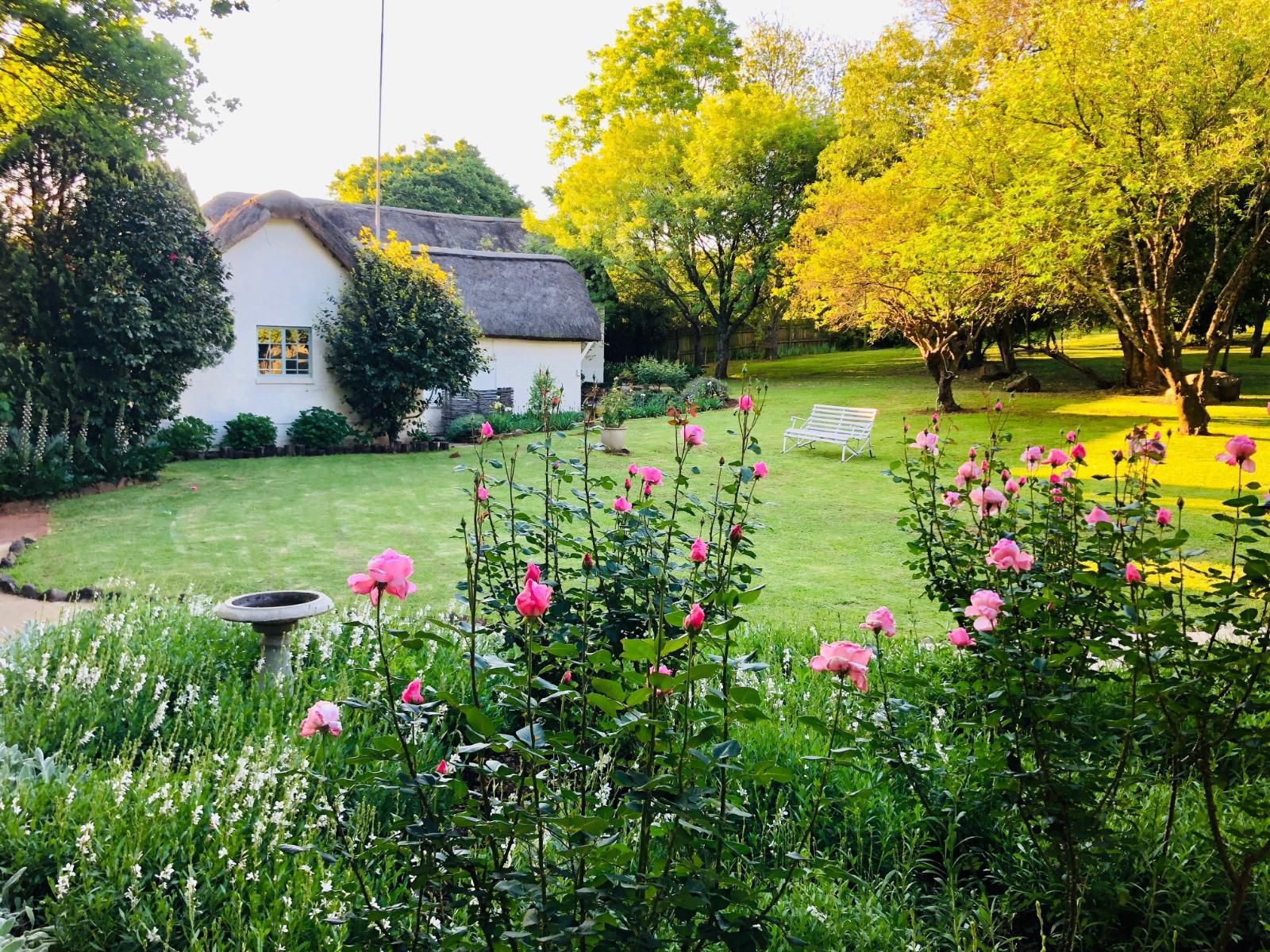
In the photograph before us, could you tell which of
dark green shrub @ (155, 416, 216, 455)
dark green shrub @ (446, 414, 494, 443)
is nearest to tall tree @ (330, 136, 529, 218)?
dark green shrub @ (446, 414, 494, 443)

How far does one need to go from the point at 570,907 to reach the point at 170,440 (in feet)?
43.9

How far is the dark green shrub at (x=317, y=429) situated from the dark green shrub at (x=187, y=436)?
1.39m

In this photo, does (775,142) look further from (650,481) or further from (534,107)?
(650,481)

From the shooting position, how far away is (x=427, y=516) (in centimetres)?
911

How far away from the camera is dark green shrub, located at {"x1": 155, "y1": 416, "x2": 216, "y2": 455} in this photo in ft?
41.1

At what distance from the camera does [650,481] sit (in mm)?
2988

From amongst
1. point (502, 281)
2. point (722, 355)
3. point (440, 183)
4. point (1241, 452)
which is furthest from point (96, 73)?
point (440, 183)

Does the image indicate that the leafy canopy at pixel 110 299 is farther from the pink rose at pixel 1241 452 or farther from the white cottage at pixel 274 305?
the pink rose at pixel 1241 452

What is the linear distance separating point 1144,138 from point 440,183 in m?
35.9

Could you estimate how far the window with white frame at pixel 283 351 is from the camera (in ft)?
48.5

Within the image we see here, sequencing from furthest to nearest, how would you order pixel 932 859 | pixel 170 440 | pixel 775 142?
pixel 775 142 < pixel 170 440 < pixel 932 859

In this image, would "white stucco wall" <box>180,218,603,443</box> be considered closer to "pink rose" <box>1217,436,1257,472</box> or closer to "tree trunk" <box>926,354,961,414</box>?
"tree trunk" <box>926,354,961,414</box>

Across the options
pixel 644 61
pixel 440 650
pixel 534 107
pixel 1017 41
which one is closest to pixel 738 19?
pixel 644 61

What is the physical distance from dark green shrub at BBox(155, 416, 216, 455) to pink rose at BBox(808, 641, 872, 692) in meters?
12.8
